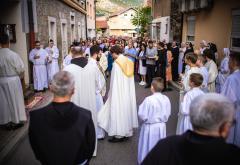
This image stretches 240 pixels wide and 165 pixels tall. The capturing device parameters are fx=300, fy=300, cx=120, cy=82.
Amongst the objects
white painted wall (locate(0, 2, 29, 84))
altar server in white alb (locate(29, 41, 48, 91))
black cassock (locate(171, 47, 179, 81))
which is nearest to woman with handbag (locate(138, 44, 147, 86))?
black cassock (locate(171, 47, 179, 81))

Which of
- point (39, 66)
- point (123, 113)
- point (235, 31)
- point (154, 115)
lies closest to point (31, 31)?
point (39, 66)

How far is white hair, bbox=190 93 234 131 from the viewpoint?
186 centimetres

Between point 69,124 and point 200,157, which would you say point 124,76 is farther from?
point 200,157

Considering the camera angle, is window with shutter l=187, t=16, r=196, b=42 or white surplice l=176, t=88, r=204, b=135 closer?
white surplice l=176, t=88, r=204, b=135

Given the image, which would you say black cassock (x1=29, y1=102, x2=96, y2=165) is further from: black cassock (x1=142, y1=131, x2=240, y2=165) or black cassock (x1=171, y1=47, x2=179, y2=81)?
black cassock (x1=171, y1=47, x2=179, y2=81)

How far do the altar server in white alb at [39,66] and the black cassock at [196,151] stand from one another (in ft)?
30.8

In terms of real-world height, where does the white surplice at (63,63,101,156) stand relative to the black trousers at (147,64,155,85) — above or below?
above

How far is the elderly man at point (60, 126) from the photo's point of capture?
281cm

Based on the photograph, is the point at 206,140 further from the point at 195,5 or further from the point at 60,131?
the point at 195,5

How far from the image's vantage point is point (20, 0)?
9539mm

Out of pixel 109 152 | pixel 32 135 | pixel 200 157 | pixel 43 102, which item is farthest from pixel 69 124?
pixel 43 102

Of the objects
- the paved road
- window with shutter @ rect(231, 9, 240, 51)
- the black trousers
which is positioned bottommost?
the paved road

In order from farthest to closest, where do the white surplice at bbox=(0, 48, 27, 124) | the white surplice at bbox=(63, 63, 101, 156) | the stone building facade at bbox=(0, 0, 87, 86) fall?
the stone building facade at bbox=(0, 0, 87, 86) → the white surplice at bbox=(0, 48, 27, 124) → the white surplice at bbox=(63, 63, 101, 156)

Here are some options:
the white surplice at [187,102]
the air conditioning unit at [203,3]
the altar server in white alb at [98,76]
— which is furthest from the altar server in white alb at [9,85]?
the air conditioning unit at [203,3]
